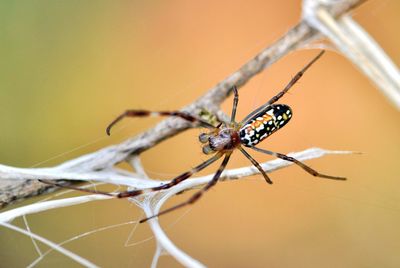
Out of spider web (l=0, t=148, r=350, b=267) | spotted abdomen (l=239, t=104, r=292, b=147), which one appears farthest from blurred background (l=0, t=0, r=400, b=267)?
spider web (l=0, t=148, r=350, b=267)

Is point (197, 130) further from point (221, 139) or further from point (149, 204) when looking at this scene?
point (149, 204)

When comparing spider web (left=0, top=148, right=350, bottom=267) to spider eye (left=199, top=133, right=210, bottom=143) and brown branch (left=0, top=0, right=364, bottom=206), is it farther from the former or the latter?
spider eye (left=199, top=133, right=210, bottom=143)

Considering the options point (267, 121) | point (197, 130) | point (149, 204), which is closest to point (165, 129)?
point (149, 204)

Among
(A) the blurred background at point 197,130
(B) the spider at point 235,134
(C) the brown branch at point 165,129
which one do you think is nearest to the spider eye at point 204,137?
(B) the spider at point 235,134

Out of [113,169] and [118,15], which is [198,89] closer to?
[118,15]

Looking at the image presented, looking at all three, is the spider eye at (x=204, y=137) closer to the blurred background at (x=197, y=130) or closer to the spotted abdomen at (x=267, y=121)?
the spotted abdomen at (x=267, y=121)

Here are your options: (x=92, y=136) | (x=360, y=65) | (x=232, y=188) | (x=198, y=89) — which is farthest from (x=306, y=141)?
(x=360, y=65)

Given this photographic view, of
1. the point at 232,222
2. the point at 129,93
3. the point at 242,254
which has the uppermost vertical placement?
the point at 129,93

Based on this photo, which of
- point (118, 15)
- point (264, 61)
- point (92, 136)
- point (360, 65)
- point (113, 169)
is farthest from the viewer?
point (118, 15)
